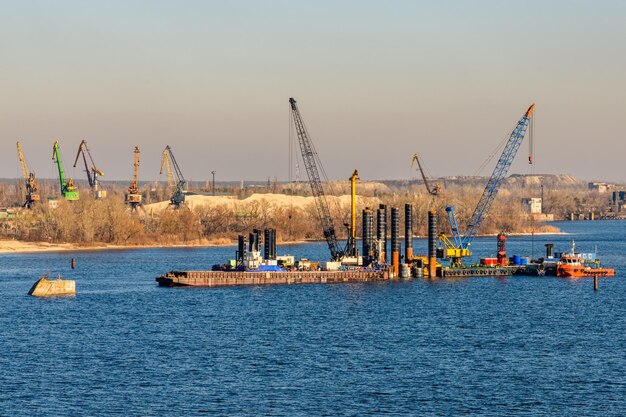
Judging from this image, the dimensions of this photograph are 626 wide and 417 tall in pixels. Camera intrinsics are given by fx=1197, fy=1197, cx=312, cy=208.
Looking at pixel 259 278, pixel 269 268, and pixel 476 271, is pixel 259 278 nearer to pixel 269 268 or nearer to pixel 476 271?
pixel 269 268

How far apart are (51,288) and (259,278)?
87.4 ft

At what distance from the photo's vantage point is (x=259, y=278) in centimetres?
13675

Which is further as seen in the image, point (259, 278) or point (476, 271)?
point (476, 271)

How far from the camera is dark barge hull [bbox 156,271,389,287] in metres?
133

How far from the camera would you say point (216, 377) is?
69.0 metres

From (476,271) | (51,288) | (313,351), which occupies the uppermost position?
(476,271)

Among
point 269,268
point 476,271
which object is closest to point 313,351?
point 269,268

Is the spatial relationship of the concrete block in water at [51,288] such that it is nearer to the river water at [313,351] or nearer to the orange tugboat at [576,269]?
the river water at [313,351]

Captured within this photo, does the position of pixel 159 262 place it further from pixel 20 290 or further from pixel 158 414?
pixel 158 414

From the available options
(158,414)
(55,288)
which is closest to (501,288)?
(55,288)

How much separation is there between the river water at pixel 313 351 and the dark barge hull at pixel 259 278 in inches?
177

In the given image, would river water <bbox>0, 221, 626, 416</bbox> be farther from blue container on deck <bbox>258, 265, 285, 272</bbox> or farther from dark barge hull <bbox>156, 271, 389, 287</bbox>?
blue container on deck <bbox>258, 265, 285, 272</bbox>

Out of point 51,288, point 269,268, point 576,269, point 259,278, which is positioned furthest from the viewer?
point 576,269

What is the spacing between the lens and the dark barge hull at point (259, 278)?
132750 millimetres
